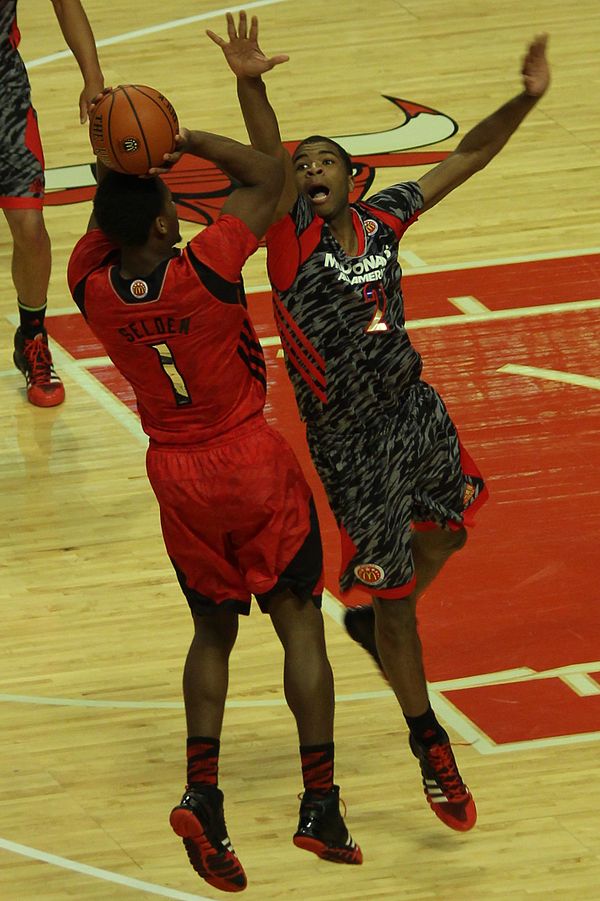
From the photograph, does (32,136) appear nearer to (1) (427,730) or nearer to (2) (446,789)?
(1) (427,730)

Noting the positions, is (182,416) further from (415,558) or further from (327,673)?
(415,558)

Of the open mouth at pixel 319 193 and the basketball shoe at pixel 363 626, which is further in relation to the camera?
the basketball shoe at pixel 363 626

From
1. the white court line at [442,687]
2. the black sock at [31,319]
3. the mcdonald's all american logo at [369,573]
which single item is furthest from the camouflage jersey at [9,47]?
the mcdonald's all american logo at [369,573]

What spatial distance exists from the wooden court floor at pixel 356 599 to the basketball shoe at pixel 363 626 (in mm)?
177

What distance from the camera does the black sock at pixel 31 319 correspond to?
8.83 m

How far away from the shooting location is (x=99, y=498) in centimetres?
821

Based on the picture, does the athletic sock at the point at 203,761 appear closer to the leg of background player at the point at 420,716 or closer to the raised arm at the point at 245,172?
the leg of background player at the point at 420,716

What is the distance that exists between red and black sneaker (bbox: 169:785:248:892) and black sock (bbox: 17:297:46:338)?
13.4 feet

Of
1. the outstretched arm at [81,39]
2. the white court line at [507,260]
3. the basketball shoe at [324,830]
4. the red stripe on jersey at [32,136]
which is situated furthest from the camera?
the white court line at [507,260]

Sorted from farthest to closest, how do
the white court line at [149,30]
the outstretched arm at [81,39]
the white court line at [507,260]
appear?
the white court line at [149,30]
the white court line at [507,260]
the outstretched arm at [81,39]

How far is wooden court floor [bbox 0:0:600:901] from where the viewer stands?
583cm

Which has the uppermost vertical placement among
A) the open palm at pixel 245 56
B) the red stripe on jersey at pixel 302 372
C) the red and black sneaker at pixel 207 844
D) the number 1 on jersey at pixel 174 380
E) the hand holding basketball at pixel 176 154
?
the open palm at pixel 245 56

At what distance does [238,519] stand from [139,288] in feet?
2.36

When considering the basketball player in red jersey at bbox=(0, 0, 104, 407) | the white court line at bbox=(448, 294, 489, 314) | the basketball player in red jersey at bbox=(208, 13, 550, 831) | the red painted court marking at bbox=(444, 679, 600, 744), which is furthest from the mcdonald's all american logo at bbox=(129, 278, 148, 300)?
the white court line at bbox=(448, 294, 489, 314)
